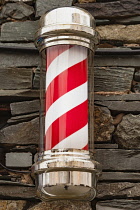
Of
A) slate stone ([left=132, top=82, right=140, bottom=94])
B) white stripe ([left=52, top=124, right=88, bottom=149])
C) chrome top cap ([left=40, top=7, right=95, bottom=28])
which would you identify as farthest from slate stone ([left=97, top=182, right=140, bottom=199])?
chrome top cap ([left=40, top=7, right=95, bottom=28])

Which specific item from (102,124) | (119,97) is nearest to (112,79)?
(119,97)

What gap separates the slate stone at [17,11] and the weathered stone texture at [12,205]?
81 centimetres

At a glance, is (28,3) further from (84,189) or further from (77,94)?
(84,189)

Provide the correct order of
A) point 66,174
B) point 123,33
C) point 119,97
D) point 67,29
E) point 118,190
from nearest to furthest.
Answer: point 66,174 < point 67,29 < point 118,190 < point 119,97 < point 123,33

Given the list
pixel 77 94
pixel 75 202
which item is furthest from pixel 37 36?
pixel 75 202

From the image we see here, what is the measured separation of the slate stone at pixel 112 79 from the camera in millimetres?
1756

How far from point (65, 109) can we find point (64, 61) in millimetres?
176

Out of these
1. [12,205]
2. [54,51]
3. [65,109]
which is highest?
[54,51]

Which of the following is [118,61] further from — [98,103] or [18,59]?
[18,59]

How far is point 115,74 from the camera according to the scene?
69.7 inches

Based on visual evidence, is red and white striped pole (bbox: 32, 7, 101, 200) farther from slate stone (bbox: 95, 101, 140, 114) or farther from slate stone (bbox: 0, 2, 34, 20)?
slate stone (bbox: 0, 2, 34, 20)

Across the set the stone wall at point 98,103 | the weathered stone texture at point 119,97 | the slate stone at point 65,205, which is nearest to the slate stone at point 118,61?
the stone wall at point 98,103

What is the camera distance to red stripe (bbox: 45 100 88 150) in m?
1.44

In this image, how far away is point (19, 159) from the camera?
168 centimetres
